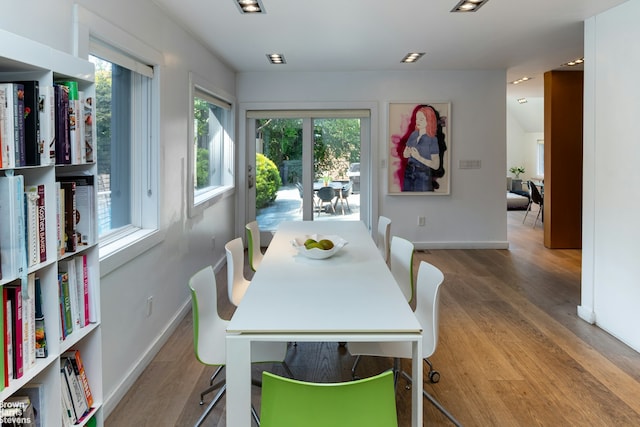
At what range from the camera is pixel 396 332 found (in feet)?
5.45

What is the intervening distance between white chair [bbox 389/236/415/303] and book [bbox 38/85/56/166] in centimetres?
197

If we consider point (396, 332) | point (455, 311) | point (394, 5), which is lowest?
point (455, 311)

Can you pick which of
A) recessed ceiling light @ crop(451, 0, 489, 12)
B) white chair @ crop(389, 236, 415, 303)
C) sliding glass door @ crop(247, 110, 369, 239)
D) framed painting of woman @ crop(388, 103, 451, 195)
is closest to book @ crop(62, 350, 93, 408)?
white chair @ crop(389, 236, 415, 303)

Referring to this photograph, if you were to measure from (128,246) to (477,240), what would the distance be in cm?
513

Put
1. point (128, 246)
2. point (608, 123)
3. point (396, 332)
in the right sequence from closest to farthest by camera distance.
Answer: point (396, 332) → point (128, 246) → point (608, 123)

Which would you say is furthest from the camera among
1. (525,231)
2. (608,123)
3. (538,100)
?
(538,100)

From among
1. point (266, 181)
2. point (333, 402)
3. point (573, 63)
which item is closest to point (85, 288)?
point (333, 402)

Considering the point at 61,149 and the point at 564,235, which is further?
the point at 564,235

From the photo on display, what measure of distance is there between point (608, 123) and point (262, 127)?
4.41 meters

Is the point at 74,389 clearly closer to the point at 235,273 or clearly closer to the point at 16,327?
the point at 16,327

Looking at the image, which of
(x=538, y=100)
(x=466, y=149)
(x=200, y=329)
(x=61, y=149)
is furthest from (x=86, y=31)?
(x=538, y=100)

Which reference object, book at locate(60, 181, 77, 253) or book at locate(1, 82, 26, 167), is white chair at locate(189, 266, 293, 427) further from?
book at locate(1, 82, 26, 167)

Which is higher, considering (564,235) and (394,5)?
(394,5)

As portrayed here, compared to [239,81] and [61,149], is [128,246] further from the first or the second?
[239,81]
